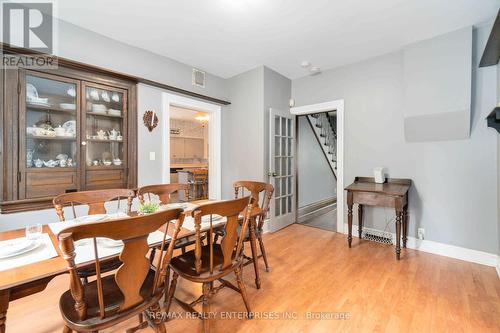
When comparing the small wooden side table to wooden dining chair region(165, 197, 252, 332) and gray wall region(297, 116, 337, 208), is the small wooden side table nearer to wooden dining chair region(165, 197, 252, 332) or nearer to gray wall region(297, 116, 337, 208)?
gray wall region(297, 116, 337, 208)

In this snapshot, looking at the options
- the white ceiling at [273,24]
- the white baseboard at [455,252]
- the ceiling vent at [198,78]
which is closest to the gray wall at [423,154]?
the white baseboard at [455,252]

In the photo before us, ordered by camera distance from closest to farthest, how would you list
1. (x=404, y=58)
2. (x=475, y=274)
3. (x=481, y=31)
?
(x=475, y=274)
(x=481, y=31)
(x=404, y=58)

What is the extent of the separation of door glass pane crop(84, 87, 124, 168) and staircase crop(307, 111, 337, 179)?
3.52m

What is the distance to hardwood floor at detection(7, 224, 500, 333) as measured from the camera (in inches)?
63.6

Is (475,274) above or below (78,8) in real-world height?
below

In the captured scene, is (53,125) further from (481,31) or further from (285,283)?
(481,31)

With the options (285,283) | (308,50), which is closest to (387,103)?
(308,50)

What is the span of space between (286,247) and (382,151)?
1.91m

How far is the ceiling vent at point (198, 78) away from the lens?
11.6ft

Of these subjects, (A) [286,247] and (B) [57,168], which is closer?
(B) [57,168]

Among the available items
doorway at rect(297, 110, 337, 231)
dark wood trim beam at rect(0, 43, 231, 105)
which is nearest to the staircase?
doorway at rect(297, 110, 337, 231)

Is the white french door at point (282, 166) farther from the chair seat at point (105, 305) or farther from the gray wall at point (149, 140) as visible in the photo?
the chair seat at point (105, 305)

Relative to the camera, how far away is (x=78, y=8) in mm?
2186

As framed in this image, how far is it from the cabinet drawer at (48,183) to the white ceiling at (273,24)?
1625 mm
